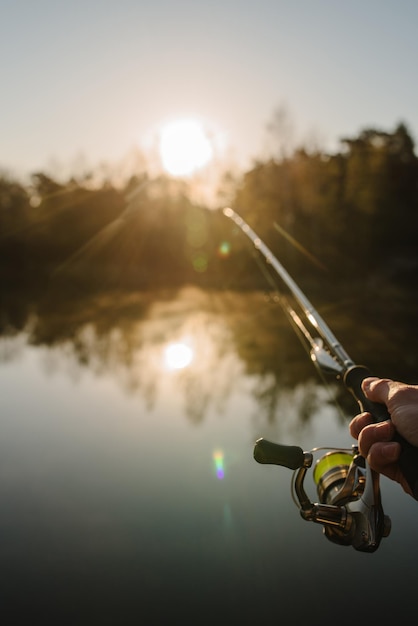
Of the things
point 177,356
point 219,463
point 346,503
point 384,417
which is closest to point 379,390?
point 384,417

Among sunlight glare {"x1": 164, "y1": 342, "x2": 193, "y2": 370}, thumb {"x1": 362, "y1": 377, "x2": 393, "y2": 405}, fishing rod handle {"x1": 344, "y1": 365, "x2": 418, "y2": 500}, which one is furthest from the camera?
sunlight glare {"x1": 164, "y1": 342, "x2": 193, "y2": 370}

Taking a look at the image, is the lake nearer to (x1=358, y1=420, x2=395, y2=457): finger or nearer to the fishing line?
the fishing line

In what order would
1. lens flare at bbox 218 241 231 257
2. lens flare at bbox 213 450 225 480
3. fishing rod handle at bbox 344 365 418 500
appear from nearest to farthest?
fishing rod handle at bbox 344 365 418 500, lens flare at bbox 213 450 225 480, lens flare at bbox 218 241 231 257

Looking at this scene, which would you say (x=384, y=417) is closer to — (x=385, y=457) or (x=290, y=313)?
(x=385, y=457)

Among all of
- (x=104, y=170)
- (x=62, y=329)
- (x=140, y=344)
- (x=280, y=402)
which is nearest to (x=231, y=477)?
(x=280, y=402)

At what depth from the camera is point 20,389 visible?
5.46m

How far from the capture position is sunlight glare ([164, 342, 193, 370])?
6523 millimetres

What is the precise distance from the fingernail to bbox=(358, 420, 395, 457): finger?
2cm

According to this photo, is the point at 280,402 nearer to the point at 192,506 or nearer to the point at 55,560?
the point at 192,506

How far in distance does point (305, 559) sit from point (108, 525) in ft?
3.80

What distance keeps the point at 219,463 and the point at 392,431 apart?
2.87 metres

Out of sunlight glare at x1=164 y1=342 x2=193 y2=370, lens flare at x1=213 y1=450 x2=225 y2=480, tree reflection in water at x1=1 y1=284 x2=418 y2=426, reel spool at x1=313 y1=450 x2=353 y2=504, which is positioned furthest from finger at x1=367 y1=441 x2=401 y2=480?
sunlight glare at x1=164 y1=342 x2=193 y2=370

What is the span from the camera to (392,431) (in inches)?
40.0

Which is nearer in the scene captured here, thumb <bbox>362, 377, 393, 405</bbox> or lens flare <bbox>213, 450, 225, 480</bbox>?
thumb <bbox>362, 377, 393, 405</bbox>
